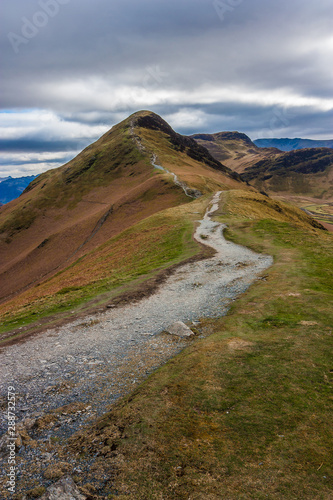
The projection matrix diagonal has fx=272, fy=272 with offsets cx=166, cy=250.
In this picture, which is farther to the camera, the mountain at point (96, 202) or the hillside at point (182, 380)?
the mountain at point (96, 202)

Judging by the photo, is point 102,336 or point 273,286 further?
point 273,286

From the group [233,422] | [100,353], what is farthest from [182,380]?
[100,353]

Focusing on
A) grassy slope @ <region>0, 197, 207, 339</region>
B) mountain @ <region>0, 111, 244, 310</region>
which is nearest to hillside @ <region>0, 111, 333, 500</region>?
grassy slope @ <region>0, 197, 207, 339</region>

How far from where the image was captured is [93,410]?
11328 millimetres

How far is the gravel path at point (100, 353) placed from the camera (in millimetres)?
11820

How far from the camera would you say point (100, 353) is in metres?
16.0

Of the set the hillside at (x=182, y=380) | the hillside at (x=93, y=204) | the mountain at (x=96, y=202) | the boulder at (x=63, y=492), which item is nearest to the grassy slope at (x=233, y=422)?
the hillside at (x=182, y=380)

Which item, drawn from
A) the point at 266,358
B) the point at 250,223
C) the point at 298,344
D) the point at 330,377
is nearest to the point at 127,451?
the point at 266,358

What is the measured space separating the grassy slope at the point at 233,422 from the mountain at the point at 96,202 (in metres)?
37.9

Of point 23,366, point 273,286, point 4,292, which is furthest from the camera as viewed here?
point 4,292

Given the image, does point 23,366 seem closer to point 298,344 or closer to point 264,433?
point 264,433

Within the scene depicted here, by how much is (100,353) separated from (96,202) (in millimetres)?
116179

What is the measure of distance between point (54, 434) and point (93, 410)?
5.41ft

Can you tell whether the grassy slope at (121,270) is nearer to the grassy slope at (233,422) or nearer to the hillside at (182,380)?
the hillside at (182,380)
